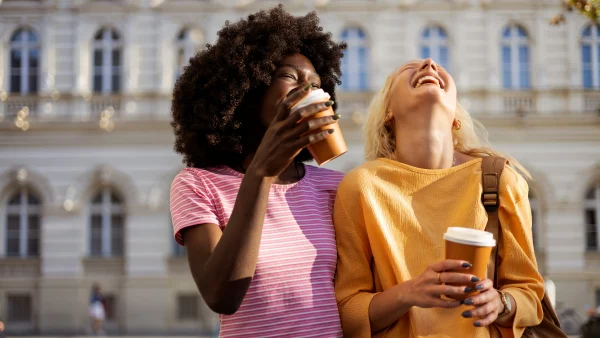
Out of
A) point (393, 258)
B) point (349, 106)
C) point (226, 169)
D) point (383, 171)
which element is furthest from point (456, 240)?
point (349, 106)

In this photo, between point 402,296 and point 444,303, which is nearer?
point 444,303

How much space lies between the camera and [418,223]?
9.47 feet

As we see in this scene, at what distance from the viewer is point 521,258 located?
2.82m

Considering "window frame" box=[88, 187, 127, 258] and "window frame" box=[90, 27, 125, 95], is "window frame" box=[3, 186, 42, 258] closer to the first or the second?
"window frame" box=[88, 187, 127, 258]

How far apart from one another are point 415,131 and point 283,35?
0.63 metres

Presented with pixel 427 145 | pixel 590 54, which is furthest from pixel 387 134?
pixel 590 54

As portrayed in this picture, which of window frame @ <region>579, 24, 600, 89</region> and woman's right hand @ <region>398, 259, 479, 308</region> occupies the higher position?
window frame @ <region>579, 24, 600, 89</region>

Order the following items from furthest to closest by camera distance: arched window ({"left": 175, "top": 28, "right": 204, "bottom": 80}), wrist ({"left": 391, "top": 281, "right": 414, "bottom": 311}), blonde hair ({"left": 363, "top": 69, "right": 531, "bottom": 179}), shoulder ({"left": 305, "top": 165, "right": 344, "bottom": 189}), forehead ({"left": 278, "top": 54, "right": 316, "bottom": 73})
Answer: arched window ({"left": 175, "top": 28, "right": 204, "bottom": 80}), blonde hair ({"left": 363, "top": 69, "right": 531, "bottom": 179}), shoulder ({"left": 305, "top": 165, "right": 344, "bottom": 189}), forehead ({"left": 278, "top": 54, "right": 316, "bottom": 73}), wrist ({"left": 391, "top": 281, "right": 414, "bottom": 311})

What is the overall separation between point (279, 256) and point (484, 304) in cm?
70

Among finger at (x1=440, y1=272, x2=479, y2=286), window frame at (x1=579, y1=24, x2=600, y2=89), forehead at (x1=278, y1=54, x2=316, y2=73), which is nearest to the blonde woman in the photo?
finger at (x1=440, y1=272, x2=479, y2=286)

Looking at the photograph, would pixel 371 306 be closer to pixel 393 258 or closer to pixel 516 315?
pixel 393 258

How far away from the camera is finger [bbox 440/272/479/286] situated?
7.84 ft

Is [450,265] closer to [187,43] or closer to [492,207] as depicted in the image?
[492,207]

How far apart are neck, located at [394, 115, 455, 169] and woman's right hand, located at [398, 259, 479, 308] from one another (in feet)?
1.87
